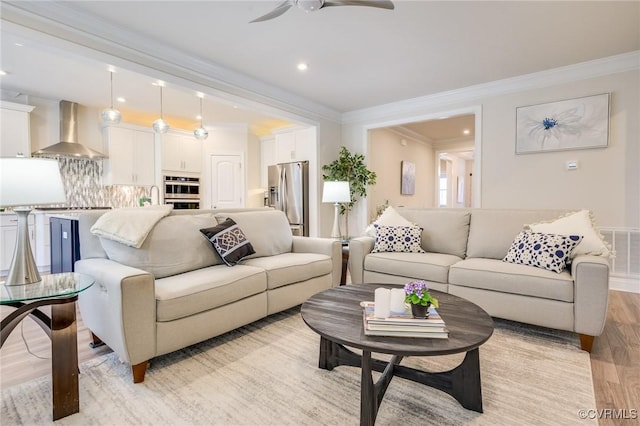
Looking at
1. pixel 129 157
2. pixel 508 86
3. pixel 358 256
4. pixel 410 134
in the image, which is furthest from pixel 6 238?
pixel 410 134

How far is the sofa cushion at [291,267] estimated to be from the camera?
2504mm

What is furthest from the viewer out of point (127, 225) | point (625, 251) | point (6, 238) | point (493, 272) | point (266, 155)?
point (266, 155)

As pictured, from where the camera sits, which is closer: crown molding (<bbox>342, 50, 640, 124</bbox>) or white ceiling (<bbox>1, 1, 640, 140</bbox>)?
white ceiling (<bbox>1, 1, 640, 140</bbox>)

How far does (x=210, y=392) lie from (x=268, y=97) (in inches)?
149

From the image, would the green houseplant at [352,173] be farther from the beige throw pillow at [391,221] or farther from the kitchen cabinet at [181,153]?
the kitchen cabinet at [181,153]

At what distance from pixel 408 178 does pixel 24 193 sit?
254 inches

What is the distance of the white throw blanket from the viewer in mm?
2080

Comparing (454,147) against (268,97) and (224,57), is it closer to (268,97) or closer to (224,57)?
(268,97)

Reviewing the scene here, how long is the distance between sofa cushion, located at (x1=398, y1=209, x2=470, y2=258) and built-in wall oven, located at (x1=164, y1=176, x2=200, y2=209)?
454 cm

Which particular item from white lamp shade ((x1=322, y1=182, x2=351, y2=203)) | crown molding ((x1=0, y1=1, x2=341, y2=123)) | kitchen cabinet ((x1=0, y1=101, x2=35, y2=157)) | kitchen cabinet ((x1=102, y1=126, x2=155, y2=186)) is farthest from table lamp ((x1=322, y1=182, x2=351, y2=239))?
kitchen cabinet ((x1=0, y1=101, x2=35, y2=157))

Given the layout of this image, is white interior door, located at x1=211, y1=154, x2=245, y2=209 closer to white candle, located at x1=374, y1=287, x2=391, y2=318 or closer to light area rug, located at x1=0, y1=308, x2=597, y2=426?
light area rug, located at x1=0, y1=308, x2=597, y2=426

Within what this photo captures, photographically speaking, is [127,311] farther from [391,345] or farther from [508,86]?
[508,86]

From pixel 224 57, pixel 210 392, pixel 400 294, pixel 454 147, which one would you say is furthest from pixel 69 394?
pixel 454 147

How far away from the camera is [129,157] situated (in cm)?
548
